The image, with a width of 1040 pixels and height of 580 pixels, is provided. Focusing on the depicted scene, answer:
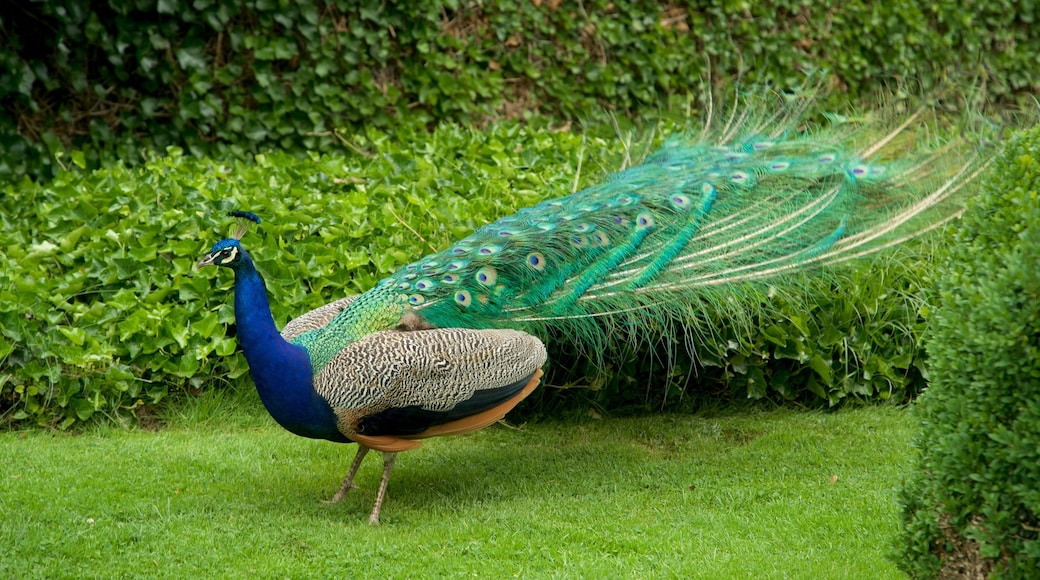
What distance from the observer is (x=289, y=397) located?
13.1ft

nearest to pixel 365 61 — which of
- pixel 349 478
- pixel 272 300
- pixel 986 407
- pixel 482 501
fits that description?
pixel 272 300

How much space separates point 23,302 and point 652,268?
9.50 feet

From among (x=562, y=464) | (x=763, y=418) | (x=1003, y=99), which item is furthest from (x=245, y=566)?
(x=1003, y=99)

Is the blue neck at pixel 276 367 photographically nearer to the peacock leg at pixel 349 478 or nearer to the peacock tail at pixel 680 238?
the peacock tail at pixel 680 238

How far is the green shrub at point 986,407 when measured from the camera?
8.93 ft

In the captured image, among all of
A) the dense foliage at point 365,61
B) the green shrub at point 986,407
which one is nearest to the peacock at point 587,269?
the green shrub at point 986,407

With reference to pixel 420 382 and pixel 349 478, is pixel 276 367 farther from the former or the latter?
pixel 349 478

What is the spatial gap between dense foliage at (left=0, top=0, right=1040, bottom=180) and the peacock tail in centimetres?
204

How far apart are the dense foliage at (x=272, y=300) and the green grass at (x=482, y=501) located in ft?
0.62

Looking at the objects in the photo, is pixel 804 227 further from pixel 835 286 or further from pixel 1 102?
pixel 1 102

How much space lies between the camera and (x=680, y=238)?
184 inches

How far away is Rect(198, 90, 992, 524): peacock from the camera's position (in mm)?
4031

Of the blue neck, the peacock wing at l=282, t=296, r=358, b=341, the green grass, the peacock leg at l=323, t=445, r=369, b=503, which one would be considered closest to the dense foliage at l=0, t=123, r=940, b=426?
the green grass

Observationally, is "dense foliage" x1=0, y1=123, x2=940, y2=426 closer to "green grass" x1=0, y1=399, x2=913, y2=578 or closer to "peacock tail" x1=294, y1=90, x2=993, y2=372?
"green grass" x1=0, y1=399, x2=913, y2=578
